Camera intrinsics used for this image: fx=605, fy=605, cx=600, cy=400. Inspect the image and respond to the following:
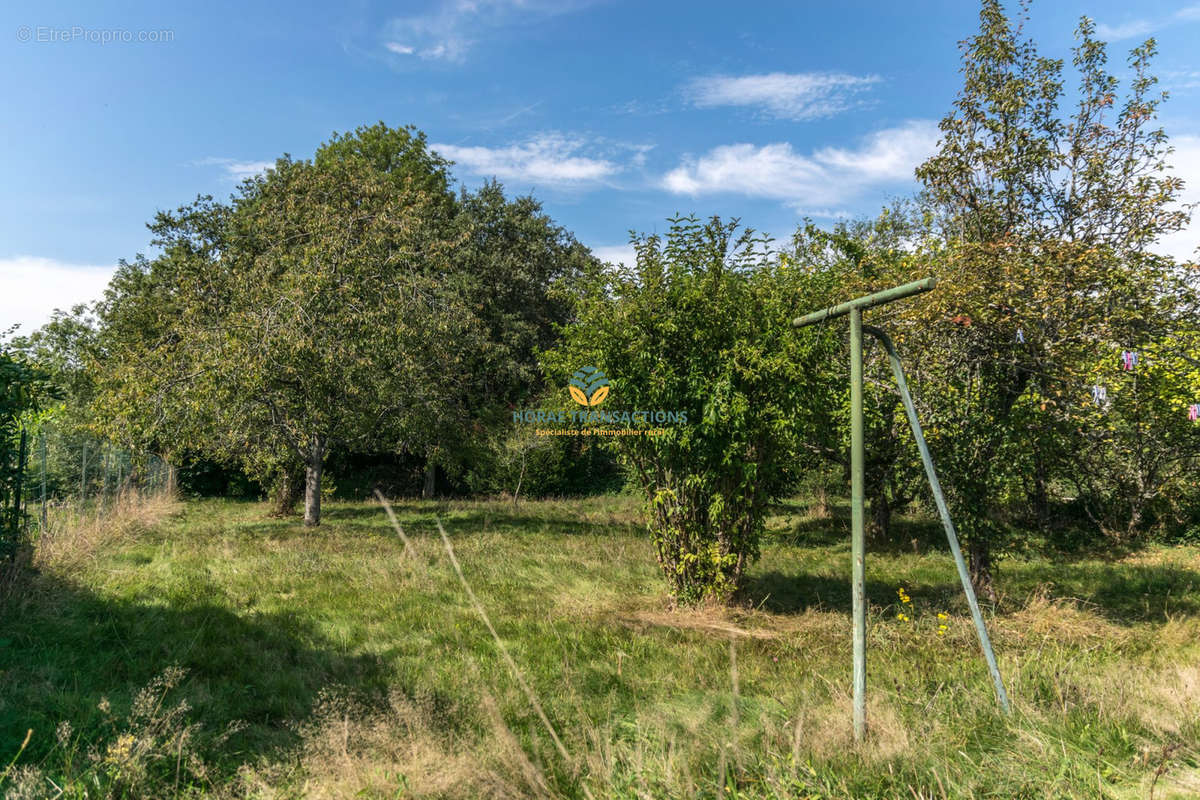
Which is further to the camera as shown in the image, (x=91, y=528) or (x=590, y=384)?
(x=91, y=528)

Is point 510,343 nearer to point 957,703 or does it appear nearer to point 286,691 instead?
point 286,691

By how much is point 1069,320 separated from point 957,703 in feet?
16.7

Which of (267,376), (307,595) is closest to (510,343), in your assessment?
(267,376)

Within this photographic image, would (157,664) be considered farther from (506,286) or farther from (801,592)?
(506,286)

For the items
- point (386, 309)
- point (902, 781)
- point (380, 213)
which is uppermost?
point (380, 213)

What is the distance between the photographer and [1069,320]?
7.02 m

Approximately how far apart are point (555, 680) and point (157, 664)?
3311 mm

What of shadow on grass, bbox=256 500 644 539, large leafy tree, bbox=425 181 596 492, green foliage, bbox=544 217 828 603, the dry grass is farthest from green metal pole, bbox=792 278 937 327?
large leafy tree, bbox=425 181 596 492

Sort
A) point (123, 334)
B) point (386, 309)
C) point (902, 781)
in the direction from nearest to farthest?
point (902, 781), point (386, 309), point (123, 334)

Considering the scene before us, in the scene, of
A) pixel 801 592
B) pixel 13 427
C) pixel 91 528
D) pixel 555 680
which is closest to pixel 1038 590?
pixel 801 592

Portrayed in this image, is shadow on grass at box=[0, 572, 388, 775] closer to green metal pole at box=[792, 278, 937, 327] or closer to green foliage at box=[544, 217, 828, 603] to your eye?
green foliage at box=[544, 217, 828, 603]

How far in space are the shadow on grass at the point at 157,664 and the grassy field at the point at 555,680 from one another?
27 millimetres

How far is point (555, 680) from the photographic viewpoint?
5055 millimetres

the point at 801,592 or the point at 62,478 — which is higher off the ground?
the point at 62,478
